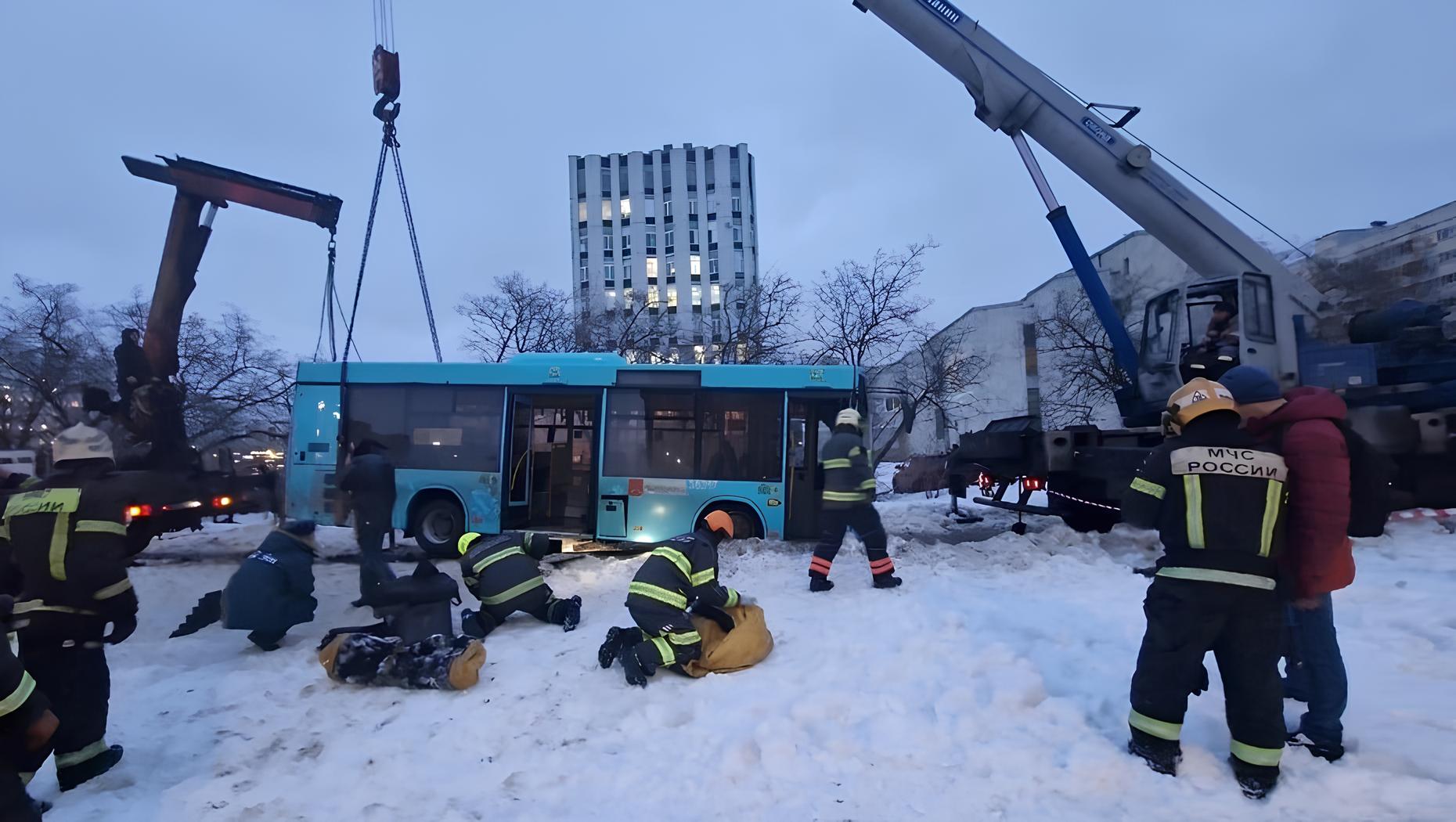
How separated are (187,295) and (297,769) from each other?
1058cm

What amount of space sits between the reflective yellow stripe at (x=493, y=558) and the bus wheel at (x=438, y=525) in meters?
4.84

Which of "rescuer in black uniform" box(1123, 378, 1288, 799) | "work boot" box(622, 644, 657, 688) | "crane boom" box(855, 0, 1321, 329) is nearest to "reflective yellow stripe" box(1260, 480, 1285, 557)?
"rescuer in black uniform" box(1123, 378, 1288, 799)

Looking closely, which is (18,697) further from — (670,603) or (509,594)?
(509,594)

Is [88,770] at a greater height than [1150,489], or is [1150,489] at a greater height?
[1150,489]

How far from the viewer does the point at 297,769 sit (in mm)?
3973

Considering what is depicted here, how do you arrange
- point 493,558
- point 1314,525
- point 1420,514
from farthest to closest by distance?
point 1420,514 < point 493,558 < point 1314,525

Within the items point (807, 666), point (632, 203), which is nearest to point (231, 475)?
point (807, 666)

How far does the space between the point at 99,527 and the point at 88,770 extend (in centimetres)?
132

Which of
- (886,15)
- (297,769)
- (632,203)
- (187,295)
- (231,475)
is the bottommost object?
(297,769)

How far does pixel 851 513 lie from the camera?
Result: 730 cm

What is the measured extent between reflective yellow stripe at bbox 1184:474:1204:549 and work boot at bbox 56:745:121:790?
19.2 ft

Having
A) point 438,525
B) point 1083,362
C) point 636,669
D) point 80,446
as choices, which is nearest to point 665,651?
point 636,669

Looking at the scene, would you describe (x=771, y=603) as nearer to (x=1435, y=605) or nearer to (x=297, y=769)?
(x=297, y=769)

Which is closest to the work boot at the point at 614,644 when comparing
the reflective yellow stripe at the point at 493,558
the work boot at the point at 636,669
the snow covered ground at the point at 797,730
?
the snow covered ground at the point at 797,730
